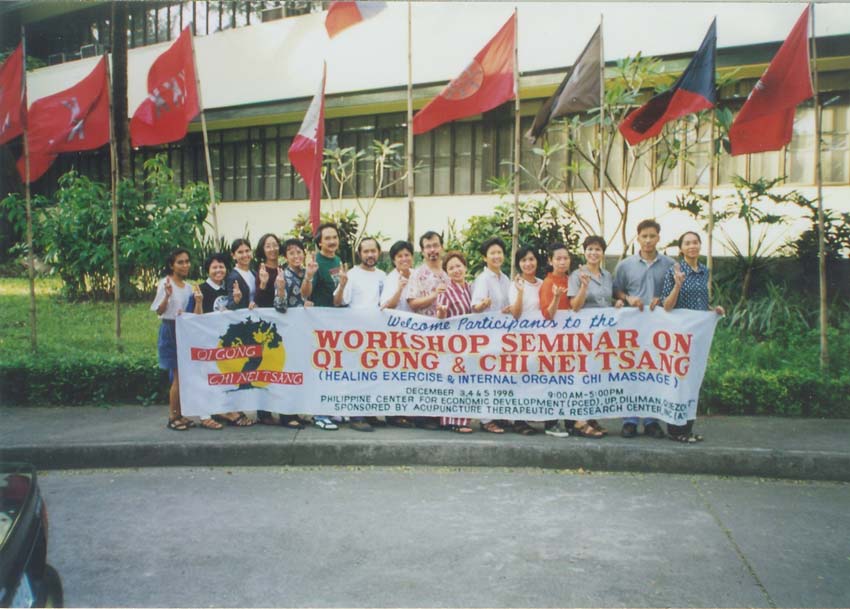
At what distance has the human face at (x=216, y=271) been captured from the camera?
21.4 ft

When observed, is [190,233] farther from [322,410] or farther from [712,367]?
[712,367]

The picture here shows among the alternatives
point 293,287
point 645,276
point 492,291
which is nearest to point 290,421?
point 293,287

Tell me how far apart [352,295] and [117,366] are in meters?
2.55

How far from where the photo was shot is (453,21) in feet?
43.6

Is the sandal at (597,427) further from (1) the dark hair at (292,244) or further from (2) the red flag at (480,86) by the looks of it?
(2) the red flag at (480,86)

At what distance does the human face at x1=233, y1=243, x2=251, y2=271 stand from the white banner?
1.61ft

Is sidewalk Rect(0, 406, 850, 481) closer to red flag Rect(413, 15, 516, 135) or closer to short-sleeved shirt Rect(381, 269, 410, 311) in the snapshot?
short-sleeved shirt Rect(381, 269, 410, 311)

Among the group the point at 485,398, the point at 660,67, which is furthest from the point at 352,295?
the point at 660,67

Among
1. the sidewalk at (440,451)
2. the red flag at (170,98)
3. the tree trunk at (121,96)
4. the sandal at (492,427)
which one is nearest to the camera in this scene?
the sidewalk at (440,451)

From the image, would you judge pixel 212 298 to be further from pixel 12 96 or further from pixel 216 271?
pixel 12 96

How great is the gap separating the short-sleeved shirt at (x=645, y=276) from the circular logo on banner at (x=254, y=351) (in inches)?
118

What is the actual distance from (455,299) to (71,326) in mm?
6871

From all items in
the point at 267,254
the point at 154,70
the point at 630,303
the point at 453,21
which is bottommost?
the point at 630,303

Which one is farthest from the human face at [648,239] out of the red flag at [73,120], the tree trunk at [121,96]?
the tree trunk at [121,96]
